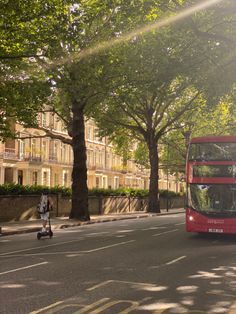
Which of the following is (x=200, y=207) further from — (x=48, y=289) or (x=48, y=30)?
(x=48, y=289)

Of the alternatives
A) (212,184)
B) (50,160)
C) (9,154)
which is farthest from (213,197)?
(50,160)

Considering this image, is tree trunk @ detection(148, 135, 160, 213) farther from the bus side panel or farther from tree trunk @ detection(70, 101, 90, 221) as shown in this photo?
the bus side panel

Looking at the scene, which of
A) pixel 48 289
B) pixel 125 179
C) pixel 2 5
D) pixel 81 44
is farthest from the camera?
pixel 125 179

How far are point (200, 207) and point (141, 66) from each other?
368 inches

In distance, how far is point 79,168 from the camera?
30.3 m

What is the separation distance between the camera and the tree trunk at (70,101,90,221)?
98.1 ft

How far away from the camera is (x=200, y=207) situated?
61.0ft

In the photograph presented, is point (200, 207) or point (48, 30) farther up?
point (48, 30)

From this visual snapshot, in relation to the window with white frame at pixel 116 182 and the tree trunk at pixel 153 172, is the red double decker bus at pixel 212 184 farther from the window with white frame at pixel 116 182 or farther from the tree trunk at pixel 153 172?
the window with white frame at pixel 116 182

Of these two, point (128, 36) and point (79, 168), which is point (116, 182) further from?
point (128, 36)

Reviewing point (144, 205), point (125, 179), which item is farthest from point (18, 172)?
point (125, 179)

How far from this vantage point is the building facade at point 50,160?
2223 inches

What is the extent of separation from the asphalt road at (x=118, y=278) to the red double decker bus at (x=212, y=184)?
5.97 feet

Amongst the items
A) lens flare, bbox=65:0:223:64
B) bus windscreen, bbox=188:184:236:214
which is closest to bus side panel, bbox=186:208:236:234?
bus windscreen, bbox=188:184:236:214
